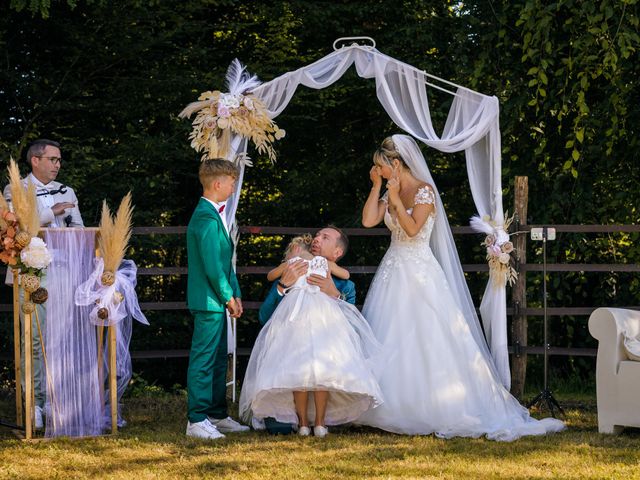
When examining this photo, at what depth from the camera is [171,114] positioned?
891 centimetres

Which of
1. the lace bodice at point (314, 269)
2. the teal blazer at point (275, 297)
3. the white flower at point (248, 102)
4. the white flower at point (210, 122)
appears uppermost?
the white flower at point (248, 102)

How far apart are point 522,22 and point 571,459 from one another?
3.92m

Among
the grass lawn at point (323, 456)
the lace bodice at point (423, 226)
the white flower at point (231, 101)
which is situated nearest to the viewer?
the grass lawn at point (323, 456)

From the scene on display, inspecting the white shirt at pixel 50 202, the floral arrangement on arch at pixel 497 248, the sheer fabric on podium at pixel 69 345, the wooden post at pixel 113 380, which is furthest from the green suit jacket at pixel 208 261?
the floral arrangement on arch at pixel 497 248

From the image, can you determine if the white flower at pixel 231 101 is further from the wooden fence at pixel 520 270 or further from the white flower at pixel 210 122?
the wooden fence at pixel 520 270

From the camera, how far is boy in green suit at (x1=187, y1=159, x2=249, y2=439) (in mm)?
5270

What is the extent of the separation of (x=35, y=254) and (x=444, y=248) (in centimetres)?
246

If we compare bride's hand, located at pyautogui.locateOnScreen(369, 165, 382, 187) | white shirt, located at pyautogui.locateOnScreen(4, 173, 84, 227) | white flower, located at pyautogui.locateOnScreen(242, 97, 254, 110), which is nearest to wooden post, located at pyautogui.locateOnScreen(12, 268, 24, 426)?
white shirt, located at pyautogui.locateOnScreen(4, 173, 84, 227)

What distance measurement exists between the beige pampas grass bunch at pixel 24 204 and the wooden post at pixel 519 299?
3384mm

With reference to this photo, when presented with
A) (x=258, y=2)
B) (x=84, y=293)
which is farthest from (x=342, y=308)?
(x=258, y=2)

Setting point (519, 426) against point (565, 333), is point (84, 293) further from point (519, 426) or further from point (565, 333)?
point (565, 333)

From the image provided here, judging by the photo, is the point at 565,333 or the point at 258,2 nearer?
the point at 565,333

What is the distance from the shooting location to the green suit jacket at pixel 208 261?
17.3ft

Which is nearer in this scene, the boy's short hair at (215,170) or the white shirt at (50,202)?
the boy's short hair at (215,170)
